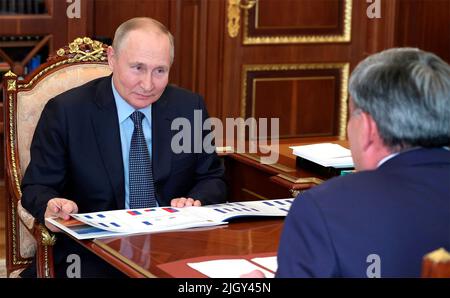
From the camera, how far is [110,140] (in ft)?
10.1

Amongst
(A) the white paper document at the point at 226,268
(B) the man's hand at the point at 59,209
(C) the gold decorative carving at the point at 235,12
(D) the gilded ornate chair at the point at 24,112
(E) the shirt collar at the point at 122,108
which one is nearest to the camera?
(A) the white paper document at the point at 226,268

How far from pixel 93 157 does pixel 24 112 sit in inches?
15.8

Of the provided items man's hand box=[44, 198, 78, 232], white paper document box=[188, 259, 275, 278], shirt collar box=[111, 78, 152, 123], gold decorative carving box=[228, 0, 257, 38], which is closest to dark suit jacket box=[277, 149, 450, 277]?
white paper document box=[188, 259, 275, 278]

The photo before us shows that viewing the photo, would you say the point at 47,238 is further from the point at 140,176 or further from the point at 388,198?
the point at 388,198

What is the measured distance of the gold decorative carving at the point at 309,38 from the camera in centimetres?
617

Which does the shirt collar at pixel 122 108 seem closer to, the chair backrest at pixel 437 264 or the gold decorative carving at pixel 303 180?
the gold decorative carving at pixel 303 180

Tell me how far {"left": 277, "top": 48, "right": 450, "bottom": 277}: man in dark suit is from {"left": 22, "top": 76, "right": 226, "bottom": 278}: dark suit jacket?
4.29 feet

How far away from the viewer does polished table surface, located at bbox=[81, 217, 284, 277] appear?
7.17 feet

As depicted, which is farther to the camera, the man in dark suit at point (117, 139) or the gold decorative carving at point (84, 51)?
the gold decorative carving at point (84, 51)

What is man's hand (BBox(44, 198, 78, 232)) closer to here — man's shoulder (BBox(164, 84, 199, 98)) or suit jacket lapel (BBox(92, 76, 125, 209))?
suit jacket lapel (BBox(92, 76, 125, 209))

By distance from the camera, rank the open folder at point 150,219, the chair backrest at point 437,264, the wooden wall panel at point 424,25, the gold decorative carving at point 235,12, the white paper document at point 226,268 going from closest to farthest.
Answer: the chair backrest at point 437,264, the white paper document at point 226,268, the open folder at point 150,219, the gold decorative carving at point 235,12, the wooden wall panel at point 424,25

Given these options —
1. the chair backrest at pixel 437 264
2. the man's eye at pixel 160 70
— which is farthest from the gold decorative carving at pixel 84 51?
the chair backrest at pixel 437 264

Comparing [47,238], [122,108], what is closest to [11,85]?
[122,108]

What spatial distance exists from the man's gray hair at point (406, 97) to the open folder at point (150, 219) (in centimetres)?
79
